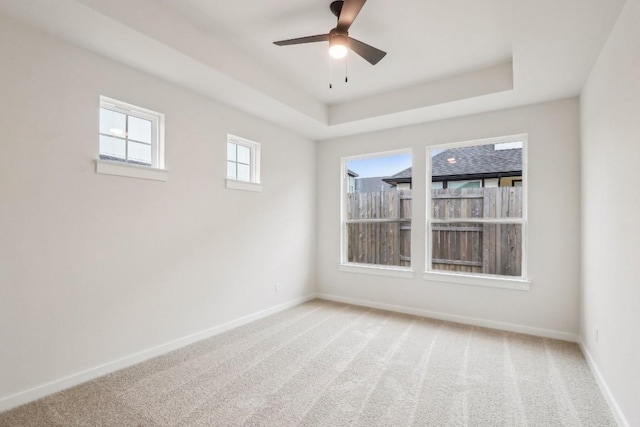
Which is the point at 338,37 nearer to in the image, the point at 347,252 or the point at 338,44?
the point at 338,44

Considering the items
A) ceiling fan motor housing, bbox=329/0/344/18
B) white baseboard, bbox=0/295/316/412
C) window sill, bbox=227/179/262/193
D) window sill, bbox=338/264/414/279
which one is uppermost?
ceiling fan motor housing, bbox=329/0/344/18

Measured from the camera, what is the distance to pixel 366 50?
8.17 ft

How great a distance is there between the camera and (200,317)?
341cm

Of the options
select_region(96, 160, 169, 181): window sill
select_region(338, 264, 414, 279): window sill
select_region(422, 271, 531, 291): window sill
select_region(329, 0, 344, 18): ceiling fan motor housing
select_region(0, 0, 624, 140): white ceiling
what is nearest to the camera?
select_region(0, 0, 624, 140): white ceiling

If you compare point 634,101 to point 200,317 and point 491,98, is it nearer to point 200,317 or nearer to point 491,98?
point 491,98

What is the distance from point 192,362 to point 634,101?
369 centimetres

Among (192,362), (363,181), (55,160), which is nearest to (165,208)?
(55,160)

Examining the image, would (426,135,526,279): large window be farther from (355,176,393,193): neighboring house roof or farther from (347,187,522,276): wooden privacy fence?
(355,176,393,193): neighboring house roof

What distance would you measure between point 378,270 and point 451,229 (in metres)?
1.16

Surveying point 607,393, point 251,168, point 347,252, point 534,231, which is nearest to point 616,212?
point 607,393

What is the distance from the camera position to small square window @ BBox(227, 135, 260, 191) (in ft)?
12.6

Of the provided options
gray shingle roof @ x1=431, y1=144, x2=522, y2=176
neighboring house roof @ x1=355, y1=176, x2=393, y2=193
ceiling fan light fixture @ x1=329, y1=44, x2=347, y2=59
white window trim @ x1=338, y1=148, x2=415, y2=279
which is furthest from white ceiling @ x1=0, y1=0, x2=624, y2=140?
neighboring house roof @ x1=355, y1=176, x2=393, y2=193

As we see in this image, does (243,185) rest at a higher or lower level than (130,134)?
lower

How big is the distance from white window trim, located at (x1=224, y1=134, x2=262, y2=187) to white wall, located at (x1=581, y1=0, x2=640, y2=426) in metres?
3.41
